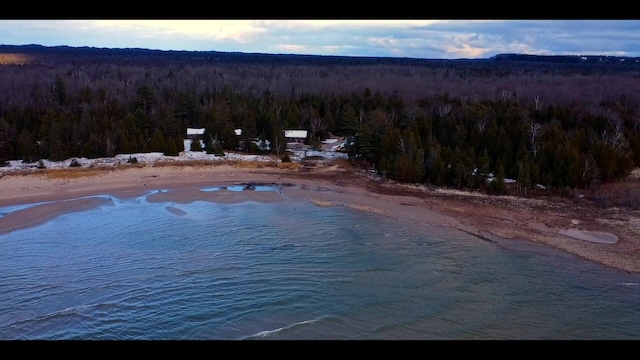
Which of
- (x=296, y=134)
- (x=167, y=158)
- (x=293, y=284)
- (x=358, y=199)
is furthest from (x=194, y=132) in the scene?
(x=293, y=284)

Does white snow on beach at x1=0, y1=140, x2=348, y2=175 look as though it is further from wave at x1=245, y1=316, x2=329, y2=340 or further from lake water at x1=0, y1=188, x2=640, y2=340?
wave at x1=245, y1=316, x2=329, y2=340

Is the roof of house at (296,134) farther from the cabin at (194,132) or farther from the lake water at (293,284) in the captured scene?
the lake water at (293,284)

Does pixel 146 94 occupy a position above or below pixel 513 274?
above

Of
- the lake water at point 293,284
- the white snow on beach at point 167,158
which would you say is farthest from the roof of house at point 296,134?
the lake water at point 293,284

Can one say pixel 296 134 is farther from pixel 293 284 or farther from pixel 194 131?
pixel 293 284
